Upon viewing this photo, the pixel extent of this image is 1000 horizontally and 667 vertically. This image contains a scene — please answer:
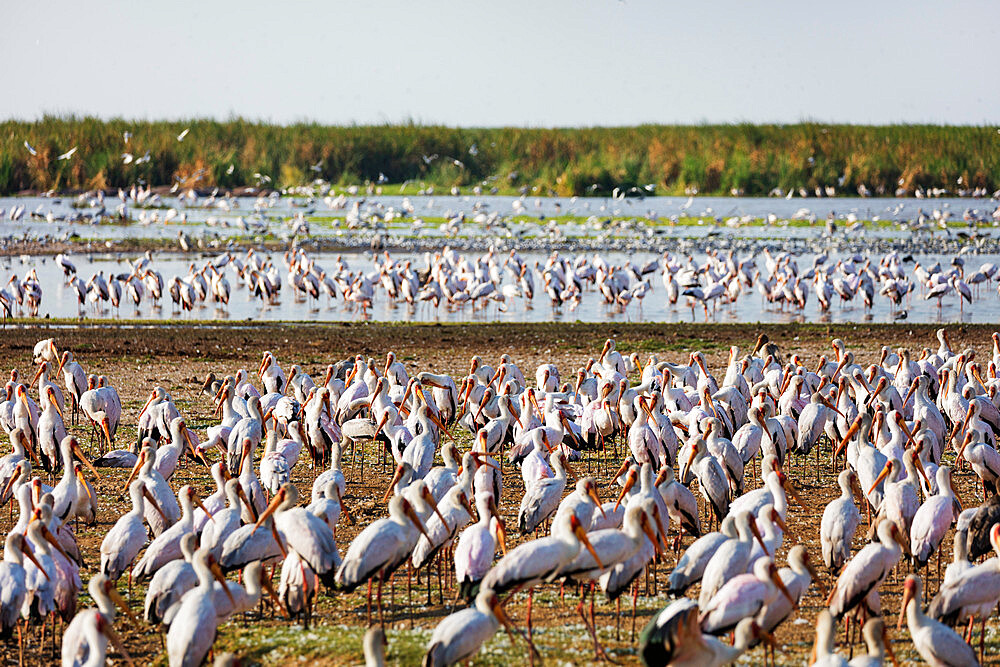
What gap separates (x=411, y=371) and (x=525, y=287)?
8325mm

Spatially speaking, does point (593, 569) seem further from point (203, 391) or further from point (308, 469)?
point (203, 391)

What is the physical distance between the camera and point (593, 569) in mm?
6586

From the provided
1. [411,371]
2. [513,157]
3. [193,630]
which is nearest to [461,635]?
[193,630]

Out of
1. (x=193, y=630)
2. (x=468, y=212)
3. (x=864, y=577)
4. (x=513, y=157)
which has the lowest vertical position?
(x=193, y=630)

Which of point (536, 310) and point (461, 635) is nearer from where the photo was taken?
point (461, 635)

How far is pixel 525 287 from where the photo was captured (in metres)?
23.8

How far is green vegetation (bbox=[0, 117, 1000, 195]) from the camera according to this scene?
2179 inches

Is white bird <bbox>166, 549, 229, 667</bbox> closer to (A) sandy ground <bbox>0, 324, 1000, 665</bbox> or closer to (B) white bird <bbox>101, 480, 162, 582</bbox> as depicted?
(A) sandy ground <bbox>0, 324, 1000, 665</bbox>

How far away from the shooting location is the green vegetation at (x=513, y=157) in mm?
55344

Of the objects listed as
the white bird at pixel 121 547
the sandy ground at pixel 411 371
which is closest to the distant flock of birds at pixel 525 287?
the sandy ground at pixel 411 371

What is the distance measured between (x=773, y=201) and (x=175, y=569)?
162ft

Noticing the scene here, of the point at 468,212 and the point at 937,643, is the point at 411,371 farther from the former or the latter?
the point at 468,212

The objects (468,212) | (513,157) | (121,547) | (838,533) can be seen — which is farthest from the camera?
(513,157)

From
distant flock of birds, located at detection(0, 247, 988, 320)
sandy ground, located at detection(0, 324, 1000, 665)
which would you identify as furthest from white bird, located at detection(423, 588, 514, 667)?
distant flock of birds, located at detection(0, 247, 988, 320)
